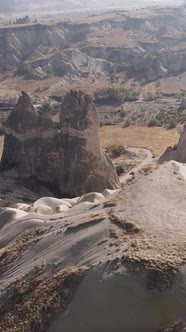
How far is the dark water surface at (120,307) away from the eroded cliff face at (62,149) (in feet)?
62.2

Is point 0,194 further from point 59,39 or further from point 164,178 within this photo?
point 59,39

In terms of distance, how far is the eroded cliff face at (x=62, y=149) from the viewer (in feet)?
104

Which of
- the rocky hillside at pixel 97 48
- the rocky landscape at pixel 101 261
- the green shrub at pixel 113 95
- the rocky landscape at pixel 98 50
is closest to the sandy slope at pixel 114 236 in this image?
the rocky landscape at pixel 101 261

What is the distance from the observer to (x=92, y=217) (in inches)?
617

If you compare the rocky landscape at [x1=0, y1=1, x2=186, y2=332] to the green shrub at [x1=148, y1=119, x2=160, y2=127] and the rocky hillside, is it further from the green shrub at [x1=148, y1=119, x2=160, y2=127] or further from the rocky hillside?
the rocky hillside

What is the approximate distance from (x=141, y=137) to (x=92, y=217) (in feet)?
152

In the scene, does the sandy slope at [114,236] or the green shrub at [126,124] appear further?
the green shrub at [126,124]

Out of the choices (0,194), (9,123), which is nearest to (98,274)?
(0,194)

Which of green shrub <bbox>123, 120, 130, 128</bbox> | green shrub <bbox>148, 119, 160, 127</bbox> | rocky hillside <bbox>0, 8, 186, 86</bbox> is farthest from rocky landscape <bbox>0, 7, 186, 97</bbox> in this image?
green shrub <bbox>148, 119, 160, 127</bbox>

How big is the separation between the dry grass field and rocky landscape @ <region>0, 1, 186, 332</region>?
14 cm

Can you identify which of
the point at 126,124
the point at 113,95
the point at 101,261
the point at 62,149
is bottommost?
the point at 113,95

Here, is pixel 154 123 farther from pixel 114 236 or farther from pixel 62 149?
pixel 114 236

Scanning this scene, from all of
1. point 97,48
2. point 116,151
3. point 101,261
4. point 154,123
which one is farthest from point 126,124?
point 97,48

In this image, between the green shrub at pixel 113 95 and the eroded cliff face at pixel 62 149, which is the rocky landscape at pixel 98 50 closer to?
the green shrub at pixel 113 95
